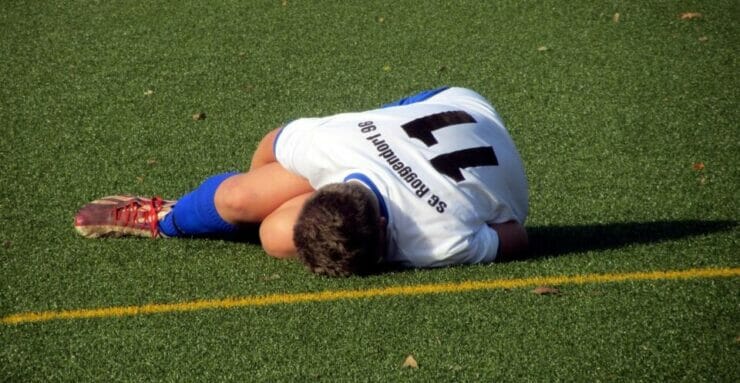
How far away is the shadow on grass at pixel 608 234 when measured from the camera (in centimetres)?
549

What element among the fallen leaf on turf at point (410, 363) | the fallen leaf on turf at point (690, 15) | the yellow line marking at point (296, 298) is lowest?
the fallen leaf on turf at point (410, 363)

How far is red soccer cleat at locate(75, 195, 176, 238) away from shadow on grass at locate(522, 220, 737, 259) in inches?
78.9

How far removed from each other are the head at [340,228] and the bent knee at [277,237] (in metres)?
0.27

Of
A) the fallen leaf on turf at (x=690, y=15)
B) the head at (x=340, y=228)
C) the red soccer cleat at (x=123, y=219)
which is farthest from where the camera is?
the fallen leaf on turf at (x=690, y=15)

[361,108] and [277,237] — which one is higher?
[277,237]

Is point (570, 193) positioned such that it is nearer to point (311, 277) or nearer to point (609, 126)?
point (609, 126)

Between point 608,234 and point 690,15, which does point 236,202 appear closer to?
point 608,234

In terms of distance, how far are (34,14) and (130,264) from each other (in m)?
4.75

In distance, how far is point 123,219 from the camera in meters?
5.62

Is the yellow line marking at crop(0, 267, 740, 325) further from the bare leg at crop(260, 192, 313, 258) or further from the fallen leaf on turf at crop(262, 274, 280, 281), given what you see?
the bare leg at crop(260, 192, 313, 258)

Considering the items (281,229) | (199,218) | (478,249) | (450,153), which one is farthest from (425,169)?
(199,218)

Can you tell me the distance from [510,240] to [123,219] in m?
2.08

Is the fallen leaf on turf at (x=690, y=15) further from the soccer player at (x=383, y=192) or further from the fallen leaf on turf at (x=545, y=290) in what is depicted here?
the fallen leaf on turf at (x=545, y=290)

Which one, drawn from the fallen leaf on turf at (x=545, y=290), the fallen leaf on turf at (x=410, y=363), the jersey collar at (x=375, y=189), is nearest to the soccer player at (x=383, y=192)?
the jersey collar at (x=375, y=189)
